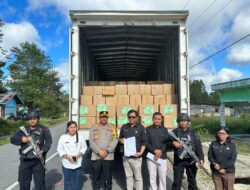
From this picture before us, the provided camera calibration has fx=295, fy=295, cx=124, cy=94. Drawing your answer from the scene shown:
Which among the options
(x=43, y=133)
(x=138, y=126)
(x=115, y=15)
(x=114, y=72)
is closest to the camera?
(x=43, y=133)

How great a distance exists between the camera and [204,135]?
18969 mm

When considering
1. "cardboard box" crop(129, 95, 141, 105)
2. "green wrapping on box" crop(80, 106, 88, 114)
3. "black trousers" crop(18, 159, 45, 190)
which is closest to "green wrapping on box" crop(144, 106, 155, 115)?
"cardboard box" crop(129, 95, 141, 105)

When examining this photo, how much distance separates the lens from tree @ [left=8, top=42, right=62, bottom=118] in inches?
1909

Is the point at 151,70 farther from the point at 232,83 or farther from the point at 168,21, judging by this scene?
the point at 232,83

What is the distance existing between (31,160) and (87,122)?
1618 millimetres

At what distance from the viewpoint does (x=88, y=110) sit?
6270 millimetres

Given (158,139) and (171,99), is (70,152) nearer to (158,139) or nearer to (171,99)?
(158,139)

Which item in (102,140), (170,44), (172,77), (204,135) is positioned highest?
(170,44)

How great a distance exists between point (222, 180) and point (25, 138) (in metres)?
3.22

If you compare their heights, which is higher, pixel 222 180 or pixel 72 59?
pixel 72 59

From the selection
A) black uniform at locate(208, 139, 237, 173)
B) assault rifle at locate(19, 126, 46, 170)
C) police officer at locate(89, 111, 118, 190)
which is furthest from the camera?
police officer at locate(89, 111, 118, 190)

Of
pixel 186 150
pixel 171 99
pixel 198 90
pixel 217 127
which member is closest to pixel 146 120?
pixel 171 99

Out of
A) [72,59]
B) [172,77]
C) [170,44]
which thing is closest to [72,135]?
[72,59]

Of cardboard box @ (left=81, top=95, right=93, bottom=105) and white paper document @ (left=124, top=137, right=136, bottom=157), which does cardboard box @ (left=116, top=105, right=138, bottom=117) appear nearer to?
cardboard box @ (left=81, top=95, right=93, bottom=105)
